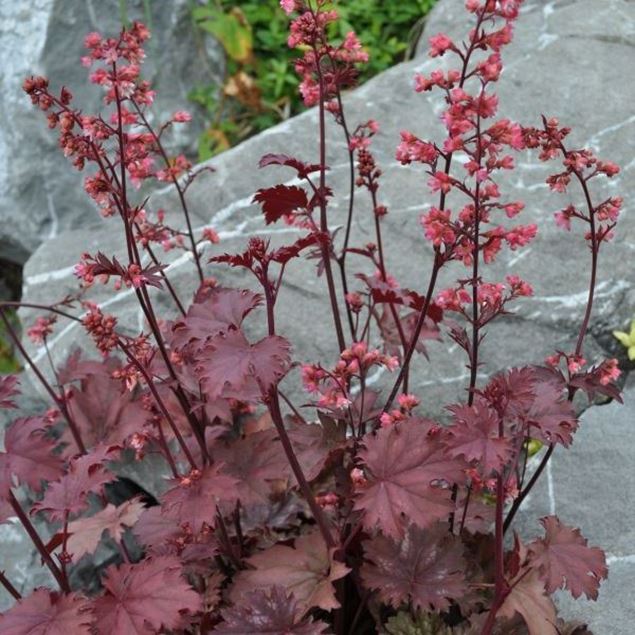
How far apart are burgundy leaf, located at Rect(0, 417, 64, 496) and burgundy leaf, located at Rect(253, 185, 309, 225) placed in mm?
625

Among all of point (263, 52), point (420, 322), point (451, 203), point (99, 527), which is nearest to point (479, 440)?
point (420, 322)

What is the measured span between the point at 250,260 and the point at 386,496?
512 millimetres

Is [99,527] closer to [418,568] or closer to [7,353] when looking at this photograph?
[418,568]

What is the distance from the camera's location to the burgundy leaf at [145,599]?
1.57m

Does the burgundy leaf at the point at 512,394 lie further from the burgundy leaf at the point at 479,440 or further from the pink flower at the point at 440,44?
the pink flower at the point at 440,44

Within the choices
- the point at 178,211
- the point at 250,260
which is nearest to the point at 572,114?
the point at 178,211

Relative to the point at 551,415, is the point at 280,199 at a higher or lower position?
higher

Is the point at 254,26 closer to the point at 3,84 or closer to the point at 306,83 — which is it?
the point at 3,84

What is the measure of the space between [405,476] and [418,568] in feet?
1.13

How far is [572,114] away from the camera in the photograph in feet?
11.4

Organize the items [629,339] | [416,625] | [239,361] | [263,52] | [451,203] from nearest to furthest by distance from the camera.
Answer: [239,361], [416,625], [629,339], [451,203], [263,52]

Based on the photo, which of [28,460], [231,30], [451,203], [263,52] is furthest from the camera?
[263,52]

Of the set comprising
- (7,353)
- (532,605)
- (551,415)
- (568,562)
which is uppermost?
(551,415)

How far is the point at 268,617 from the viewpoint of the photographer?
1660 millimetres
